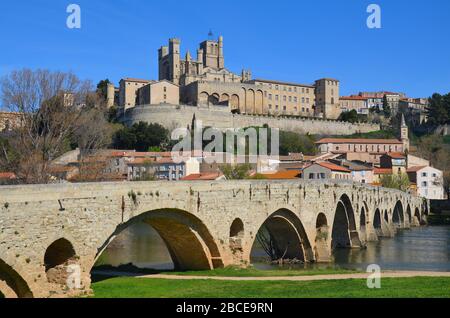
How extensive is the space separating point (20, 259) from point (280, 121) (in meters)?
99.3

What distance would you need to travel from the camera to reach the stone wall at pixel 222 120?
100m

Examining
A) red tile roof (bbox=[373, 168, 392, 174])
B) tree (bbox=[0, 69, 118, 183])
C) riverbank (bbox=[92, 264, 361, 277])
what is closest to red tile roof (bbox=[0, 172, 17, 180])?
tree (bbox=[0, 69, 118, 183])

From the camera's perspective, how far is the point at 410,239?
157 feet

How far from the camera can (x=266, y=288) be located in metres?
19.3

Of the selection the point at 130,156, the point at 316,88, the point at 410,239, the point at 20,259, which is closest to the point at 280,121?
the point at 316,88

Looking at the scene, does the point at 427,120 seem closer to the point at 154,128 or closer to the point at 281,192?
the point at 154,128

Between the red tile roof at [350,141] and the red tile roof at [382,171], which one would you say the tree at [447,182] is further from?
the red tile roof at [350,141]

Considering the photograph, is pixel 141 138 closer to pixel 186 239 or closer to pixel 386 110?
pixel 186 239

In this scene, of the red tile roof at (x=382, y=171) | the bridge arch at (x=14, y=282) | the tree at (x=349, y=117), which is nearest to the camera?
the bridge arch at (x=14, y=282)

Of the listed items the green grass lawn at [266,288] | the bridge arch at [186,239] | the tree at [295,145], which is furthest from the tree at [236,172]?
the green grass lawn at [266,288]

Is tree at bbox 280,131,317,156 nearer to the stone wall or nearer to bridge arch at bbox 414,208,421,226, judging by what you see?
the stone wall

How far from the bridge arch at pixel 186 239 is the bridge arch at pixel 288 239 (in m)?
7.36

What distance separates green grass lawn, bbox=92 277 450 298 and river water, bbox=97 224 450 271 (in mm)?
7826

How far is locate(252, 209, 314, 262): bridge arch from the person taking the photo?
31670mm
